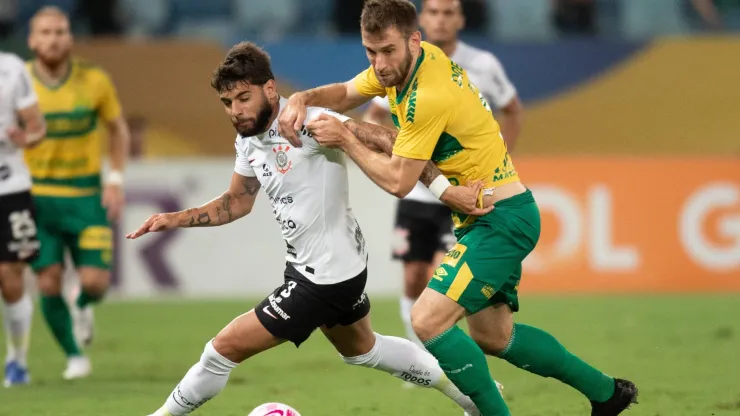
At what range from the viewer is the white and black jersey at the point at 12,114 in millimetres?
8383

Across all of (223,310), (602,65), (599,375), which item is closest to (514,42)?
(602,65)

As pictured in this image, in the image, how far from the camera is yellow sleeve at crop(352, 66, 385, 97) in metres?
6.26

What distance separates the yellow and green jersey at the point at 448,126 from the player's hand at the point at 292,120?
1.50ft

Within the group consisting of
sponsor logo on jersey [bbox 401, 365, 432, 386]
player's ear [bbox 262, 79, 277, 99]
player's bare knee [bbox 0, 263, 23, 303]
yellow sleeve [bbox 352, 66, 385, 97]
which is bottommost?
player's bare knee [bbox 0, 263, 23, 303]

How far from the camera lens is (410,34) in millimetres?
5680

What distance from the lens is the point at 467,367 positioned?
5727 mm

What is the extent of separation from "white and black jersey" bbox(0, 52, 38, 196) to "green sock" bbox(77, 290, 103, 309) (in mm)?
1223

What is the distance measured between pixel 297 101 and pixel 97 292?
4034mm

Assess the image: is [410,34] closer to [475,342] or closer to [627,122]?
[475,342]

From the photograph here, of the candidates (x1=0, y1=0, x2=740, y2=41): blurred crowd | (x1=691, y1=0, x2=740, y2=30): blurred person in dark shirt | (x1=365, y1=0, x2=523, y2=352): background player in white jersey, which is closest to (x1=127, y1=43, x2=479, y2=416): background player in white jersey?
(x1=365, y1=0, x2=523, y2=352): background player in white jersey

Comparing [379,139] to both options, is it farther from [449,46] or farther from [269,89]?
[449,46]

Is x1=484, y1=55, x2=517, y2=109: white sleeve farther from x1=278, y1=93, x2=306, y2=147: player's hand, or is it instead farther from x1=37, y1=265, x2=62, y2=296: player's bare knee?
x1=37, y1=265, x2=62, y2=296: player's bare knee

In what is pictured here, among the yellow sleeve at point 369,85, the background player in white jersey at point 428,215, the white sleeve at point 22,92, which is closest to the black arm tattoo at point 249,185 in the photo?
the yellow sleeve at point 369,85

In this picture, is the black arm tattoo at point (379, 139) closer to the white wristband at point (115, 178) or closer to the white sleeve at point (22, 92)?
the white sleeve at point (22, 92)
